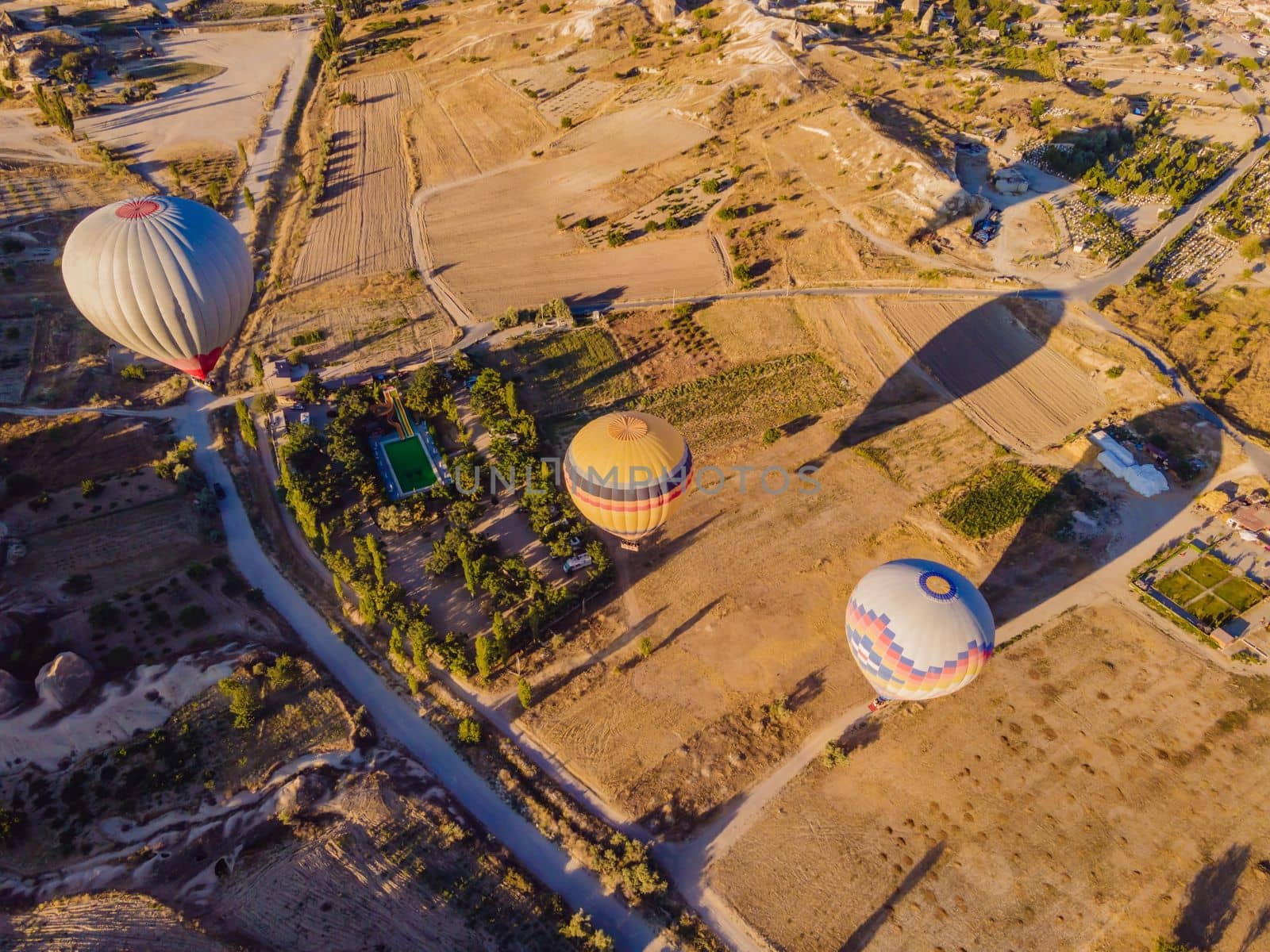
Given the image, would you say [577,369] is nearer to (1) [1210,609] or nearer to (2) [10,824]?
(2) [10,824]

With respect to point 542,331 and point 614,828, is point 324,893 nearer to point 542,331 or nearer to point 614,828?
point 614,828

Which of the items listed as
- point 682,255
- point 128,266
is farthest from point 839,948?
point 682,255

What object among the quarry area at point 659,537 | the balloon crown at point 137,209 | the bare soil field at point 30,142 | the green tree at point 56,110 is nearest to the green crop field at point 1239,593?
the quarry area at point 659,537

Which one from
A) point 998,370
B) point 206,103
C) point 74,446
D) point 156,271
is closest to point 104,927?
point 156,271

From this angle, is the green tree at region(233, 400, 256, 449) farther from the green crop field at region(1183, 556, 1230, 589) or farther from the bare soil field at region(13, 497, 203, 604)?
the green crop field at region(1183, 556, 1230, 589)

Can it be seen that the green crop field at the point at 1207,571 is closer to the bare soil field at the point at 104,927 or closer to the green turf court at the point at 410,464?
the green turf court at the point at 410,464

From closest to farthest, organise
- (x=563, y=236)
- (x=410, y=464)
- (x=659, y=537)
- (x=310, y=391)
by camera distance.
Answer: (x=659, y=537), (x=410, y=464), (x=310, y=391), (x=563, y=236)
